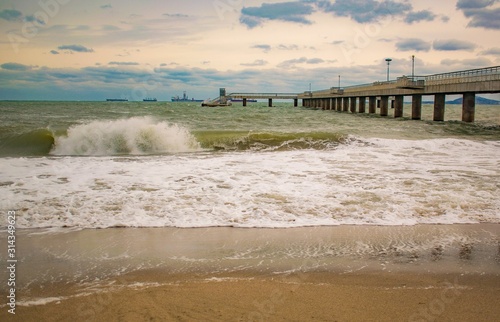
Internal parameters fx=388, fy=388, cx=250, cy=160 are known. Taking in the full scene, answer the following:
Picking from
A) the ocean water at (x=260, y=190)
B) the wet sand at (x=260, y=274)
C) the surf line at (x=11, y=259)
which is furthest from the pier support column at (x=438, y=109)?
the surf line at (x=11, y=259)

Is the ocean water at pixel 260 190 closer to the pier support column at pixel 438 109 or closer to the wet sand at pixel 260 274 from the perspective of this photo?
the wet sand at pixel 260 274

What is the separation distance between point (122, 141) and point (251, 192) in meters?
12.2

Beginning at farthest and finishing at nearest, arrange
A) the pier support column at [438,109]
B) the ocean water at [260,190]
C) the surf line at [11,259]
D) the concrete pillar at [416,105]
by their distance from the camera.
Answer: the concrete pillar at [416,105]
the pier support column at [438,109]
the ocean water at [260,190]
the surf line at [11,259]

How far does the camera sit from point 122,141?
1881 centimetres

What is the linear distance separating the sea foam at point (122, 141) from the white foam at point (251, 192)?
4.84m

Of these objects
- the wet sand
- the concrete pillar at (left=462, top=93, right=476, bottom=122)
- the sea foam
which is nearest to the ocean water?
the wet sand

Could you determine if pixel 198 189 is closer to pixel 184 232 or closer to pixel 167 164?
pixel 184 232

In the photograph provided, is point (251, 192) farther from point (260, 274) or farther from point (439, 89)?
point (439, 89)

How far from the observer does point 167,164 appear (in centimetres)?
1263

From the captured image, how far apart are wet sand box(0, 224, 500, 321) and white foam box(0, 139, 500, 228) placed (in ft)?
1.80

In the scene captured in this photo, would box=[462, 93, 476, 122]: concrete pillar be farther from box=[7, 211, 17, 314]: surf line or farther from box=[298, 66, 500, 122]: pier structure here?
box=[7, 211, 17, 314]: surf line

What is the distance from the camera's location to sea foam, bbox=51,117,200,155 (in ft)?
59.6

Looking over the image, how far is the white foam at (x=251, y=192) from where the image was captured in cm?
680

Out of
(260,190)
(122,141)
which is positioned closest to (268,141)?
(122,141)
